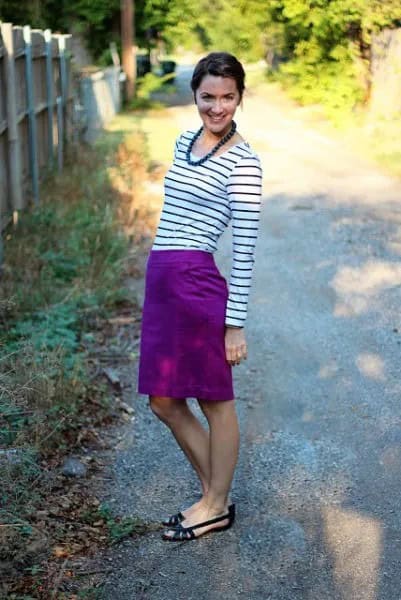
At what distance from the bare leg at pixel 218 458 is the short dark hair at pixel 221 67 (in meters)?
1.24

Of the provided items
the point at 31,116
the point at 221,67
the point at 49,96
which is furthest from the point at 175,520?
the point at 49,96

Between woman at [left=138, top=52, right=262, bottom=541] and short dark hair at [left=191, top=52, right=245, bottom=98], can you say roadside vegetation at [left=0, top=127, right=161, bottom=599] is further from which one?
short dark hair at [left=191, top=52, right=245, bottom=98]

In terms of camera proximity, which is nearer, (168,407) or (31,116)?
(168,407)

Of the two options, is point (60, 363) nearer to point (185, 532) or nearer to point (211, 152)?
point (185, 532)

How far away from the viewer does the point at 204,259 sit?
320cm

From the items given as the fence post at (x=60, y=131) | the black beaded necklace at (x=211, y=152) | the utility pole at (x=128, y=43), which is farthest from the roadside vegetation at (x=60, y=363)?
the utility pole at (x=128, y=43)

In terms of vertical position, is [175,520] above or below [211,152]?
below

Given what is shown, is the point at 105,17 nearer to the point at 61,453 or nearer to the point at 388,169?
the point at 388,169

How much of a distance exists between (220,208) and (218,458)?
3.29 feet

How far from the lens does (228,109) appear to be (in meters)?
3.15

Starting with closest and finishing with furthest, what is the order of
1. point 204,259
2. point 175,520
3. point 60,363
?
point 204,259 < point 175,520 < point 60,363

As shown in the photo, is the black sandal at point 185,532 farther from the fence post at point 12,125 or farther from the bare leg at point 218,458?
the fence post at point 12,125

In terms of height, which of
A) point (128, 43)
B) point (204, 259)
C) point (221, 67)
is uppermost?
point (221, 67)

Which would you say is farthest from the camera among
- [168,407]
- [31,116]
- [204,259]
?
[31,116]
